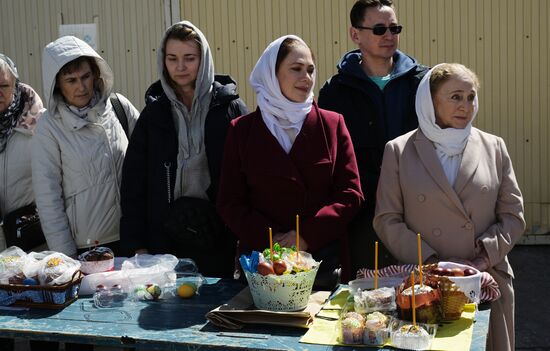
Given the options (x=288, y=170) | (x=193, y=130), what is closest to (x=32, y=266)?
(x=193, y=130)

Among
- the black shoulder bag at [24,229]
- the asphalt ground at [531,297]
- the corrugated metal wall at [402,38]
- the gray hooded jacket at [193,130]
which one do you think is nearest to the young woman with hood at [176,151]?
the gray hooded jacket at [193,130]

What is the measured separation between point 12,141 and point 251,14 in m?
3.35

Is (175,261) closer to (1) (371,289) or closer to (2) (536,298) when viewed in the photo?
(1) (371,289)

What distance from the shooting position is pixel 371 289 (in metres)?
2.83

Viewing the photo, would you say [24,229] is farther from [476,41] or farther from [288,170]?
[476,41]

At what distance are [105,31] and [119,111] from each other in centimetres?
323

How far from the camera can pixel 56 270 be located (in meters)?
2.93

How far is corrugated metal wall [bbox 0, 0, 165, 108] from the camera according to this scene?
6797 mm

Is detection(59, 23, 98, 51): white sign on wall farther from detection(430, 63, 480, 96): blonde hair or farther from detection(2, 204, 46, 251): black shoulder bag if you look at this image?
detection(430, 63, 480, 96): blonde hair

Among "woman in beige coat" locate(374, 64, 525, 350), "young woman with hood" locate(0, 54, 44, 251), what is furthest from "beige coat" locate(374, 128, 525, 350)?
"young woman with hood" locate(0, 54, 44, 251)

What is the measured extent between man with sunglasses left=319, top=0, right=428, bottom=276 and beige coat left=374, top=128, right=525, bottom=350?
0.44 meters

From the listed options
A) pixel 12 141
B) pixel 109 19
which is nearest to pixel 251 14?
pixel 109 19

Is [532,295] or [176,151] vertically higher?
[176,151]

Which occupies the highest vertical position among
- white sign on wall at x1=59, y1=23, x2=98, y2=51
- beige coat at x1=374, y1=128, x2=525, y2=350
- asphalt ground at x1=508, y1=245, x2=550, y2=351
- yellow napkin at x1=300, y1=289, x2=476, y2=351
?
white sign on wall at x1=59, y1=23, x2=98, y2=51
